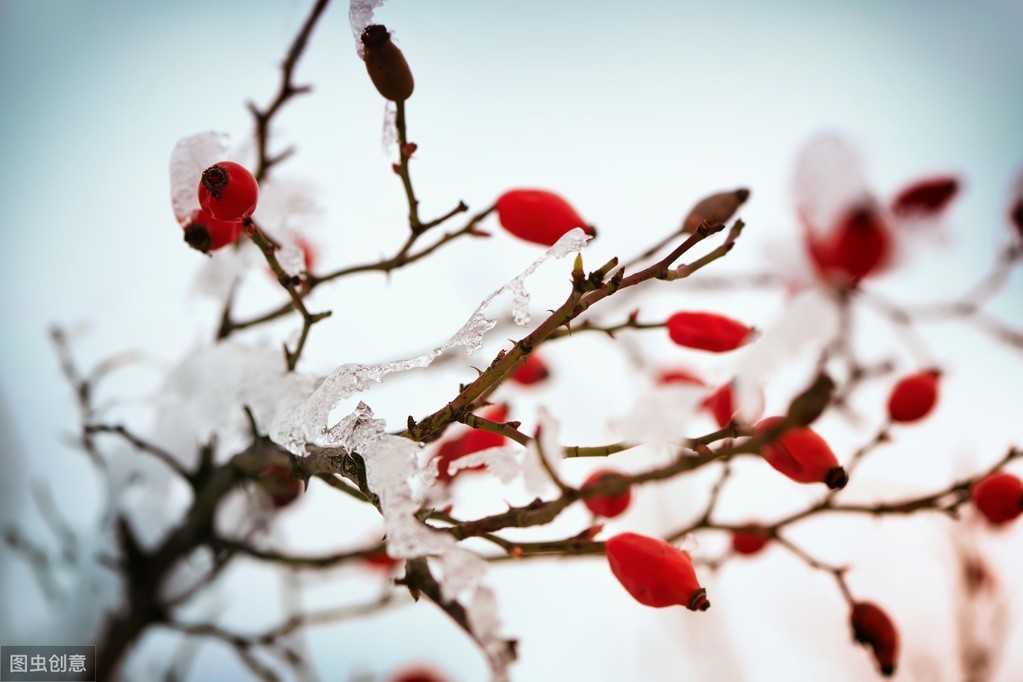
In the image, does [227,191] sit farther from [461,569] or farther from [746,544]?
[746,544]

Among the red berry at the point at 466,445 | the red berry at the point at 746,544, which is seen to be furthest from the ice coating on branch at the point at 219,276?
the red berry at the point at 746,544

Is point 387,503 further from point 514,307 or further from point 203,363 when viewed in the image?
point 203,363

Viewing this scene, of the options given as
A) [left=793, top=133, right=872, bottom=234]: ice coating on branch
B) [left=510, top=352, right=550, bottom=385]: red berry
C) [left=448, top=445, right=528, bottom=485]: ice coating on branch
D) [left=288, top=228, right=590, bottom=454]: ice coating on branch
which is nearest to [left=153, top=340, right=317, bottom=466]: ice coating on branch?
[left=288, top=228, right=590, bottom=454]: ice coating on branch

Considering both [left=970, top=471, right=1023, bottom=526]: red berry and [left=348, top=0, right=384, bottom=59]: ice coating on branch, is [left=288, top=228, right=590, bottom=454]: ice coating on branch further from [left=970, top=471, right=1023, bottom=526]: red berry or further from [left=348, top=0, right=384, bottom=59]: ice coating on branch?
[left=970, top=471, right=1023, bottom=526]: red berry

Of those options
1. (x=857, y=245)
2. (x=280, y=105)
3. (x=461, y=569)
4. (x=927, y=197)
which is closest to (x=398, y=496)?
(x=461, y=569)

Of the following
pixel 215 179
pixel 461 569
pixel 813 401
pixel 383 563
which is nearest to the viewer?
pixel 813 401

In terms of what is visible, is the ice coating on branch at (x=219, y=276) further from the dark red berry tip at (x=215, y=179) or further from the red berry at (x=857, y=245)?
the red berry at (x=857, y=245)
